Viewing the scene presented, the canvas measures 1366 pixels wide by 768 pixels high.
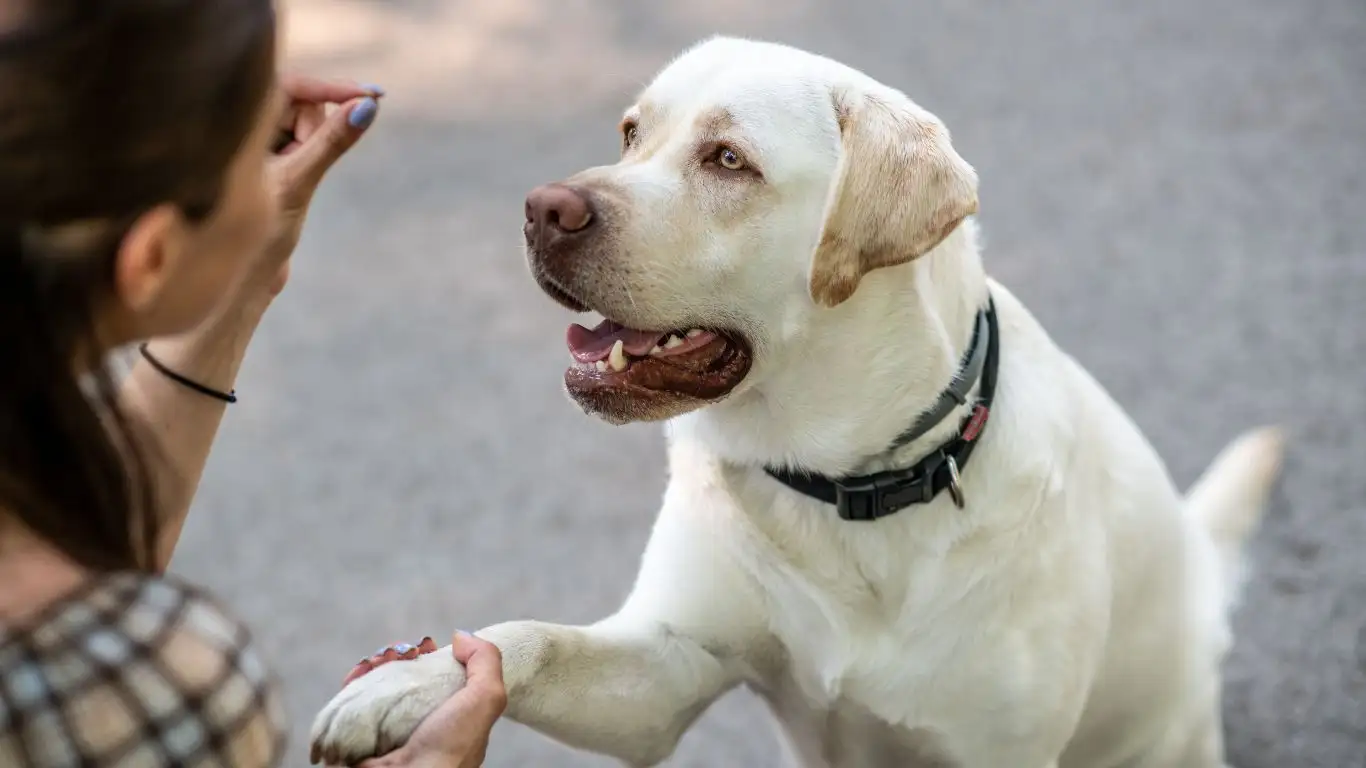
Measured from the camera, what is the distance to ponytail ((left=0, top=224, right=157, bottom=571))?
1.04 metres

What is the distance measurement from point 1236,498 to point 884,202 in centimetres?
116

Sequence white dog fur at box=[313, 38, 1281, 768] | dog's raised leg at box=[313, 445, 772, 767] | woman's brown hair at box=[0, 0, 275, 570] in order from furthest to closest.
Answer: dog's raised leg at box=[313, 445, 772, 767], white dog fur at box=[313, 38, 1281, 768], woman's brown hair at box=[0, 0, 275, 570]

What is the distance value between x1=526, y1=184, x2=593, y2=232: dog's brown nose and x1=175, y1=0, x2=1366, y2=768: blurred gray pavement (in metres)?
1.18

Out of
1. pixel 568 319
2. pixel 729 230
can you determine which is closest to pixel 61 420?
pixel 729 230

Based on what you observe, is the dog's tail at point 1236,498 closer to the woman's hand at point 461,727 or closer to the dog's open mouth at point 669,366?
the dog's open mouth at point 669,366

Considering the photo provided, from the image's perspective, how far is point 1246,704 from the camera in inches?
97.1

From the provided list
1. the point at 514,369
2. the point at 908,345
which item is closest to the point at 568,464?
the point at 514,369

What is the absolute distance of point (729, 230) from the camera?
161 centimetres

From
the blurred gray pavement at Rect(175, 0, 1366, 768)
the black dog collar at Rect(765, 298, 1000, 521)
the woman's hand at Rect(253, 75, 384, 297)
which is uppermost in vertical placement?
the woman's hand at Rect(253, 75, 384, 297)

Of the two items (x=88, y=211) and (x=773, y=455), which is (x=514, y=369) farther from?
Answer: (x=88, y=211)

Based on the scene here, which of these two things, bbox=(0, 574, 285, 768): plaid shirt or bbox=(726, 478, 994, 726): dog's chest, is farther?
bbox=(726, 478, 994, 726): dog's chest

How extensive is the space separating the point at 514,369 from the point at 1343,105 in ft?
7.72

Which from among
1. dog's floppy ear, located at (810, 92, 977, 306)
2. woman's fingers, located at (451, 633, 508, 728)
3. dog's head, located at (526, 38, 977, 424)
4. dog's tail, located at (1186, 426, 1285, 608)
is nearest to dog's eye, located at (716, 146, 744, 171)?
dog's head, located at (526, 38, 977, 424)

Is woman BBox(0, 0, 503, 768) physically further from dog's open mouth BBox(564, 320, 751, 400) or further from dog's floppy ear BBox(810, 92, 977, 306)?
dog's floppy ear BBox(810, 92, 977, 306)
